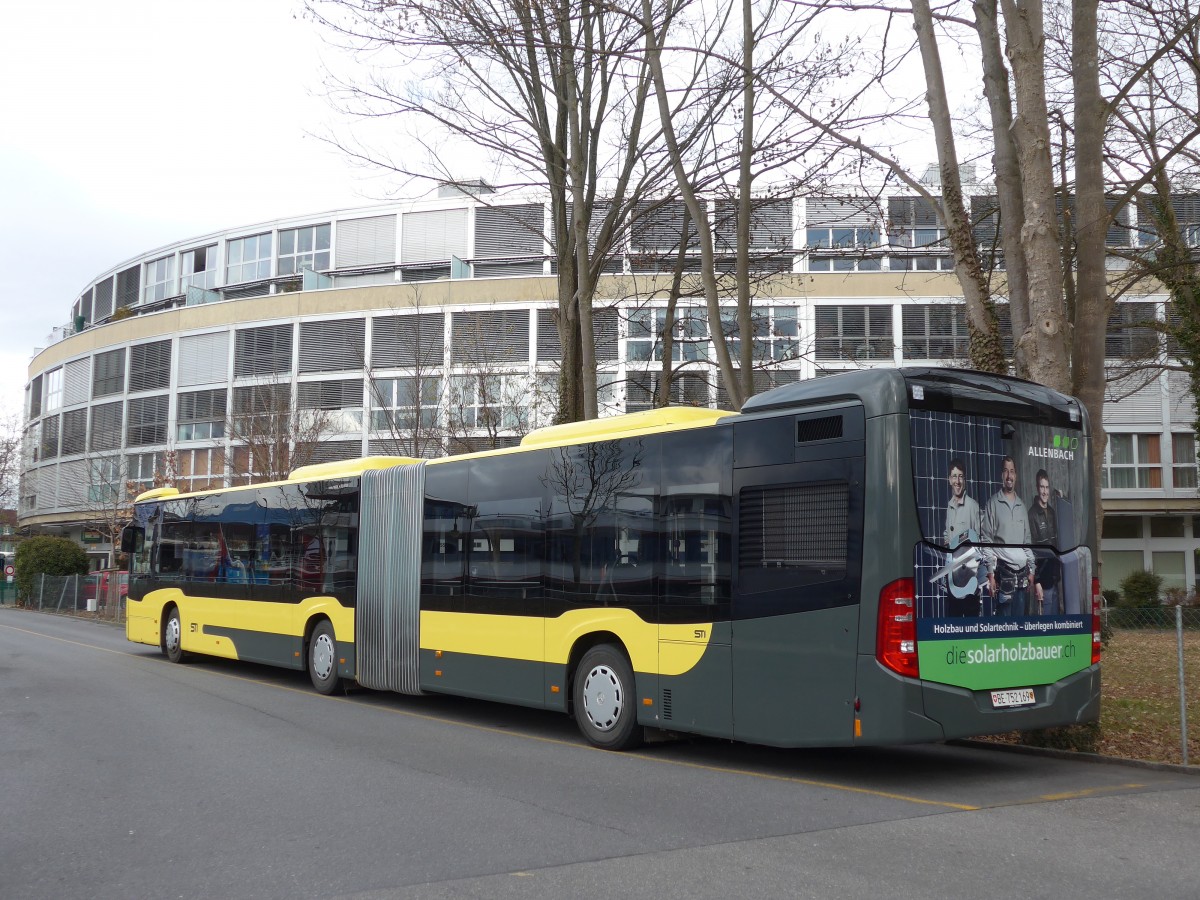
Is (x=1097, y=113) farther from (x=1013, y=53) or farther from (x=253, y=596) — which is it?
(x=253, y=596)

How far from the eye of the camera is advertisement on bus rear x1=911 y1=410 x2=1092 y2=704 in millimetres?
8188

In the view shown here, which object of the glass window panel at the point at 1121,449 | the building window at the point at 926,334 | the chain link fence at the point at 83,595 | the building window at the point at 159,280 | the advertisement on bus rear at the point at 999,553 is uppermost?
the building window at the point at 159,280

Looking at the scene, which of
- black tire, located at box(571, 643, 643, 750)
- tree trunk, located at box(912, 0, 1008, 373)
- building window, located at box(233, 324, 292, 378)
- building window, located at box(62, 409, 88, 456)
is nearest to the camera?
black tire, located at box(571, 643, 643, 750)

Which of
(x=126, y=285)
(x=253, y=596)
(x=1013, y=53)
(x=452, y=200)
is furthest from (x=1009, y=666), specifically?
(x=126, y=285)

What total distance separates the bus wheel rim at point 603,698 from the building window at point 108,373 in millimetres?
50787

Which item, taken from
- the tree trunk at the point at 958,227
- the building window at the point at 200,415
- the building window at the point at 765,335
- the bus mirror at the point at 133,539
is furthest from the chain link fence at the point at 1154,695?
the building window at the point at 200,415

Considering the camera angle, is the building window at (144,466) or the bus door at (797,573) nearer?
the bus door at (797,573)

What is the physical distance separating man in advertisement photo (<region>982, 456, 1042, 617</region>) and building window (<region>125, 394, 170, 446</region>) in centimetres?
4993

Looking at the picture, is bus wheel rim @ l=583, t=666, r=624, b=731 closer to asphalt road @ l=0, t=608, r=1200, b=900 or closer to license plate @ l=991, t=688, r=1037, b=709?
asphalt road @ l=0, t=608, r=1200, b=900

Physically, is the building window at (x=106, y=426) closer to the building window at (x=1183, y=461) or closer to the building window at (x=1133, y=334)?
the building window at (x=1133, y=334)

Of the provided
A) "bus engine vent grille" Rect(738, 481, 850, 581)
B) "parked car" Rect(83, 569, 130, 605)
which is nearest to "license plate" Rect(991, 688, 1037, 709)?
"bus engine vent grille" Rect(738, 481, 850, 581)

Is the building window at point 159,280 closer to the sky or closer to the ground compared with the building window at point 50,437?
closer to the sky

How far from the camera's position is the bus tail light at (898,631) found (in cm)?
795

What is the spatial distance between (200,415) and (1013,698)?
159 ft
